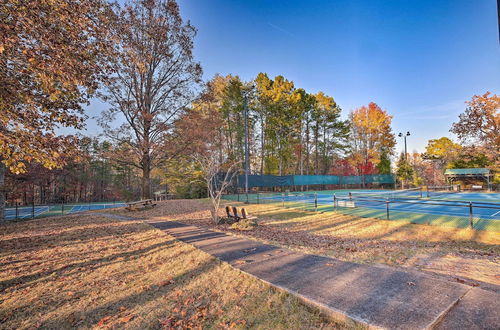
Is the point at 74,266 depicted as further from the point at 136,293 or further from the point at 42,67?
the point at 42,67

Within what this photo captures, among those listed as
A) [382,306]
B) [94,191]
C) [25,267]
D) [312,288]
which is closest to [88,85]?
[25,267]

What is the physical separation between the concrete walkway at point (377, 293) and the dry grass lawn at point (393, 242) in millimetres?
688

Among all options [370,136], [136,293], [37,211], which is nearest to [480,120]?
[370,136]

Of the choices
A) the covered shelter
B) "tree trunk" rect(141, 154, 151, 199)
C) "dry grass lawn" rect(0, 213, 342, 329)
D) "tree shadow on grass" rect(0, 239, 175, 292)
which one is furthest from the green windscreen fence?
"dry grass lawn" rect(0, 213, 342, 329)

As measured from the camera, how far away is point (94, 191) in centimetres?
3612

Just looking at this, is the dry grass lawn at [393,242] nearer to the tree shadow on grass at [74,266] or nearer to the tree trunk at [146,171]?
the tree shadow on grass at [74,266]

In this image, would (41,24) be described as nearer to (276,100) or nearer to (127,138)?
(127,138)

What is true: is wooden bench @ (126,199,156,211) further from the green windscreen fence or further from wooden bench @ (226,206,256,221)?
the green windscreen fence

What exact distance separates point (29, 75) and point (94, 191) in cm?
3777

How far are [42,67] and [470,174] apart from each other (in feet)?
119

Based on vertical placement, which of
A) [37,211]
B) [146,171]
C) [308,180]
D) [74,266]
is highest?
[146,171]

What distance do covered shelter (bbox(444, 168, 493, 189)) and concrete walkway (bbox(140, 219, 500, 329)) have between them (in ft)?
95.8

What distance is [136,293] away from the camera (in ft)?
10.9

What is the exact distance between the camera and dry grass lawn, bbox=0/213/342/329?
2.62 metres
